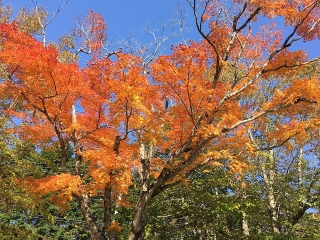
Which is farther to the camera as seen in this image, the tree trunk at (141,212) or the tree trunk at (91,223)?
the tree trunk at (91,223)

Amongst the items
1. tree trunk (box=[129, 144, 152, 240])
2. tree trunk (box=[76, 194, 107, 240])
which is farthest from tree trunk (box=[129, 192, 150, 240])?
tree trunk (box=[76, 194, 107, 240])

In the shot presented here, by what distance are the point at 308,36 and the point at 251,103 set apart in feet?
21.4

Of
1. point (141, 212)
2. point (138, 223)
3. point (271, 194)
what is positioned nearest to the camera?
→ point (138, 223)

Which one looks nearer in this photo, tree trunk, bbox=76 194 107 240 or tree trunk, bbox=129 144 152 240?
tree trunk, bbox=129 144 152 240

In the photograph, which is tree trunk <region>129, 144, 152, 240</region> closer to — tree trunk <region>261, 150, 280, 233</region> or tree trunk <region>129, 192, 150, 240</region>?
tree trunk <region>129, 192, 150, 240</region>

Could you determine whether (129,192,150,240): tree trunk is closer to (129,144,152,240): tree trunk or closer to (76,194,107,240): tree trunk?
(129,144,152,240): tree trunk

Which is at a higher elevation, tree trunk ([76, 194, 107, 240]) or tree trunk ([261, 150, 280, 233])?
tree trunk ([261, 150, 280, 233])

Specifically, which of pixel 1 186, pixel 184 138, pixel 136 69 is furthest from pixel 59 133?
pixel 184 138

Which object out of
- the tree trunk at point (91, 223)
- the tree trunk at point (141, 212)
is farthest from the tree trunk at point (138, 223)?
the tree trunk at point (91, 223)

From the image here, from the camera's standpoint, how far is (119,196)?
13117 mm

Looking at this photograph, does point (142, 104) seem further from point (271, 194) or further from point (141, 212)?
point (271, 194)

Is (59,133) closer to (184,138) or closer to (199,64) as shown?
(184,138)

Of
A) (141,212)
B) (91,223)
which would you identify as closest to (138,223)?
(141,212)

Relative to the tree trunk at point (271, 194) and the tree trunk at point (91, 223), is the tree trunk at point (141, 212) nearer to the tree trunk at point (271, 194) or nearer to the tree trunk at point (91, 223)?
the tree trunk at point (91, 223)
